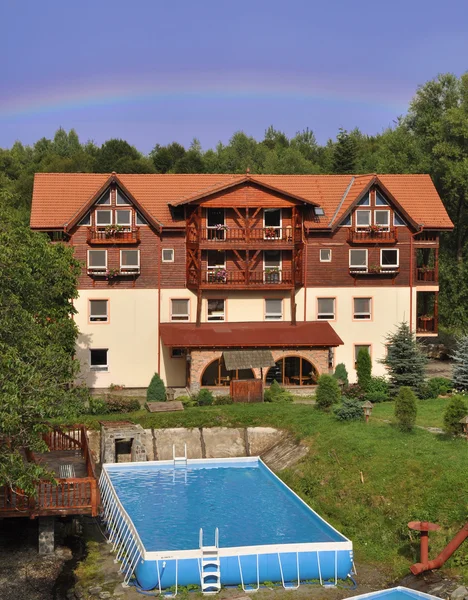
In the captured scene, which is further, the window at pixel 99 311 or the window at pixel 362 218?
the window at pixel 362 218

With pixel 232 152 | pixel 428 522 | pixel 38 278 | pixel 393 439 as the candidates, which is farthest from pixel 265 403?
pixel 232 152

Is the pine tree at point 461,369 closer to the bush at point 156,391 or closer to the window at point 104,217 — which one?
the bush at point 156,391

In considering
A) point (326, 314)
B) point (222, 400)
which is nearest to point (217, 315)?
point (326, 314)

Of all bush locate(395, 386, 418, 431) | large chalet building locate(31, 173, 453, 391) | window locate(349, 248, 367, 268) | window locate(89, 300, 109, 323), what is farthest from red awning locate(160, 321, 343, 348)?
bush locate(395, 386, 418, 431)

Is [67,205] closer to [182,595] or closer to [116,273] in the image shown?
[116,273]

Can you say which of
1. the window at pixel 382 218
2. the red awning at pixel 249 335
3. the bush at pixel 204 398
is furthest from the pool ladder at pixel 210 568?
the window at pixel 382 218

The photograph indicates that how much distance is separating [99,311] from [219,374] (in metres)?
7.49

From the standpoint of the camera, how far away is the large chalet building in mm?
45844

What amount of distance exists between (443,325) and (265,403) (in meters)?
24.9

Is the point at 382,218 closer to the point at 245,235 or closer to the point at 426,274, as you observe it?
the point at 426,274

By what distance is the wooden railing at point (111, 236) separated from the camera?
4578 cm

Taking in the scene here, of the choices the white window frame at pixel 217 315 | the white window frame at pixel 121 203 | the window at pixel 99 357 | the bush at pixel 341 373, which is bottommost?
the bush at pixel 341 373

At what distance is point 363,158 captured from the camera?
313ft

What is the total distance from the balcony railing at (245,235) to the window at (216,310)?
11.5 ft
